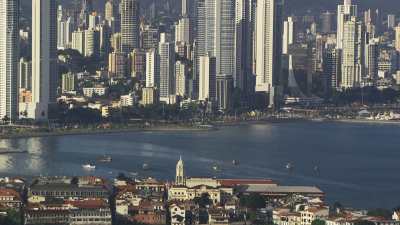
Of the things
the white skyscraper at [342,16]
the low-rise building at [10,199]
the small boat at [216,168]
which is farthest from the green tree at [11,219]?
the white skyscraper at [342,16]

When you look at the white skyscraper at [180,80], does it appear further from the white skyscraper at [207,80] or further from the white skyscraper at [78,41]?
the white skyscraper at [78,41]

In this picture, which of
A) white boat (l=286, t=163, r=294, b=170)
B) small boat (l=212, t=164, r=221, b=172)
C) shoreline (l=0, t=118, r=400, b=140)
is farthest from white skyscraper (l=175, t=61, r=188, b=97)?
small boat (l=212, t=164, r=221, b=172)

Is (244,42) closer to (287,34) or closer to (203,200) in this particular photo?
(287,34)

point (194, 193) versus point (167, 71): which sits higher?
point (167, 71)

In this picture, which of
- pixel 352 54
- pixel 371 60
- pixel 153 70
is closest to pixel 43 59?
pixel 153 70

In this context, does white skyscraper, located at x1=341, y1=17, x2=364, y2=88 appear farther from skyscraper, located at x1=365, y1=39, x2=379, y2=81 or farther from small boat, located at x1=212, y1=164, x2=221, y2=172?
small boat, located at x1=212, y1=164, x2=221, y2=172

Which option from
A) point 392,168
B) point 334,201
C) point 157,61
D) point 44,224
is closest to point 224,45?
point 157,61
